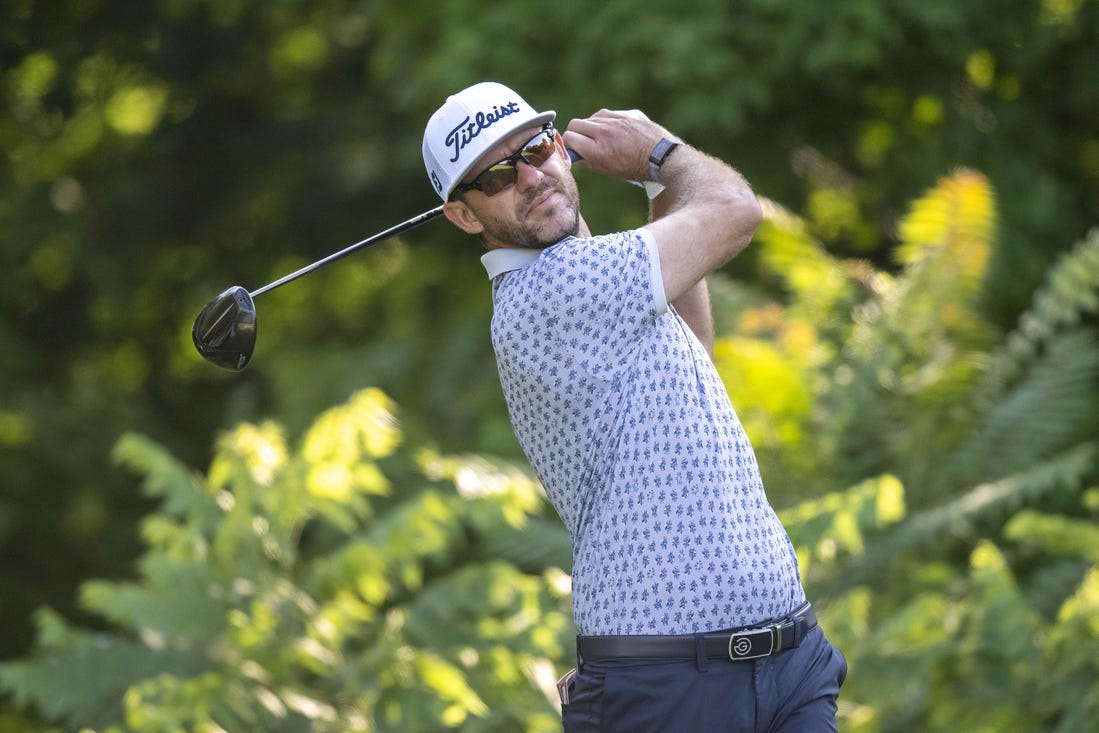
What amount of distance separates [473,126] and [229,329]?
0.74m

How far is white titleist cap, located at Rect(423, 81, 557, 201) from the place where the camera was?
2480mm

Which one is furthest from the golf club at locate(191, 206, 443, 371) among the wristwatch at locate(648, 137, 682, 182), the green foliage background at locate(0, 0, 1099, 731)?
the green foliage background at locate(0, 0, 1099, 731)

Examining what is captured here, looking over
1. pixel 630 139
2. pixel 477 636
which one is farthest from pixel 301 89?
pixel 630 139

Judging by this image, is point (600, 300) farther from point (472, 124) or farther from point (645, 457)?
point (472, 124)

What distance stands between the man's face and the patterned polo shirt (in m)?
0.07

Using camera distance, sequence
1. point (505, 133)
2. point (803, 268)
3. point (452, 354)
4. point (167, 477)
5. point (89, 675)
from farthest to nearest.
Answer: point (452, 354) < point (803, 268) < point (167, 477) < point (89, 675) < point (505, 133)

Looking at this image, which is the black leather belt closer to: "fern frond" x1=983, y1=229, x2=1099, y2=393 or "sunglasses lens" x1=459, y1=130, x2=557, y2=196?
"sunglasses lens" x1=459, y1=130, x2=557, y2=196

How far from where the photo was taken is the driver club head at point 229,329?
2879mm

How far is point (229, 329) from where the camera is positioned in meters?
2.89

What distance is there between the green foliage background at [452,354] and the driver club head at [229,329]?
188cm

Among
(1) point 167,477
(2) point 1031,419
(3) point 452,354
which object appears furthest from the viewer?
(3) point 452,354

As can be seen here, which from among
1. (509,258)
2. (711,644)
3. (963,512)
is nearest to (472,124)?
(509,258)

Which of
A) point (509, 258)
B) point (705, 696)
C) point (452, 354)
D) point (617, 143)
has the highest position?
point (617, 143)

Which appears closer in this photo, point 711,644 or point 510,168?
point 711,644
